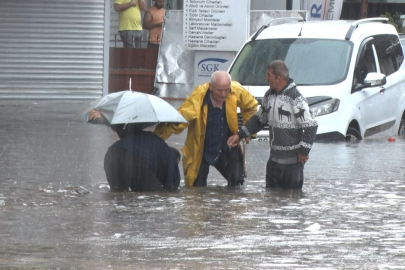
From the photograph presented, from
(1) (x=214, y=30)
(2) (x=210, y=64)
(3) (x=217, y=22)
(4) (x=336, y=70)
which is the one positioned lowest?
(2) (x=210, y=64)

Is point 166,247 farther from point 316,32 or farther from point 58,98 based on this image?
point 58,98

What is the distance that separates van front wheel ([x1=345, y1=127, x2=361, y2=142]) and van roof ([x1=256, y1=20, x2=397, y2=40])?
141 cm

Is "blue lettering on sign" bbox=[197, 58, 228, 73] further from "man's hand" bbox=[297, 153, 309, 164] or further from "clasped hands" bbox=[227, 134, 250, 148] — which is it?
"man's hand" bbox=[297, 153, 309, 164]

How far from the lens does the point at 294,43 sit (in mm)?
15492

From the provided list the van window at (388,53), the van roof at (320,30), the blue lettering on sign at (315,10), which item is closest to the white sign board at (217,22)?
the van roof at (320,30)

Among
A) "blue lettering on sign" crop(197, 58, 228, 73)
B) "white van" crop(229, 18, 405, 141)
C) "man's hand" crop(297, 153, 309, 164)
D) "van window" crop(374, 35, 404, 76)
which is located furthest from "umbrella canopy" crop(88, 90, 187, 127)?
"blue lettering on sign" crop(197, 58, 228, 73)

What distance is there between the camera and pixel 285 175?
1038cm

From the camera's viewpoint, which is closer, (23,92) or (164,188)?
(164,188)

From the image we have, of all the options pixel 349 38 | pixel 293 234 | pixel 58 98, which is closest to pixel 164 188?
pixel 293 234

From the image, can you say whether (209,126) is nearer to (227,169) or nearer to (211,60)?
(227,169)

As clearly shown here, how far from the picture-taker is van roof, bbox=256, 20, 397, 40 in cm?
1557

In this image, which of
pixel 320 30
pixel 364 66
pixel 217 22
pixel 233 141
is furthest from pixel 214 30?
pixel 233 141

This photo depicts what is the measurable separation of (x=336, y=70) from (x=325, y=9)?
6.51 meters

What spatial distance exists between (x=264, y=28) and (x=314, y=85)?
190 cm
